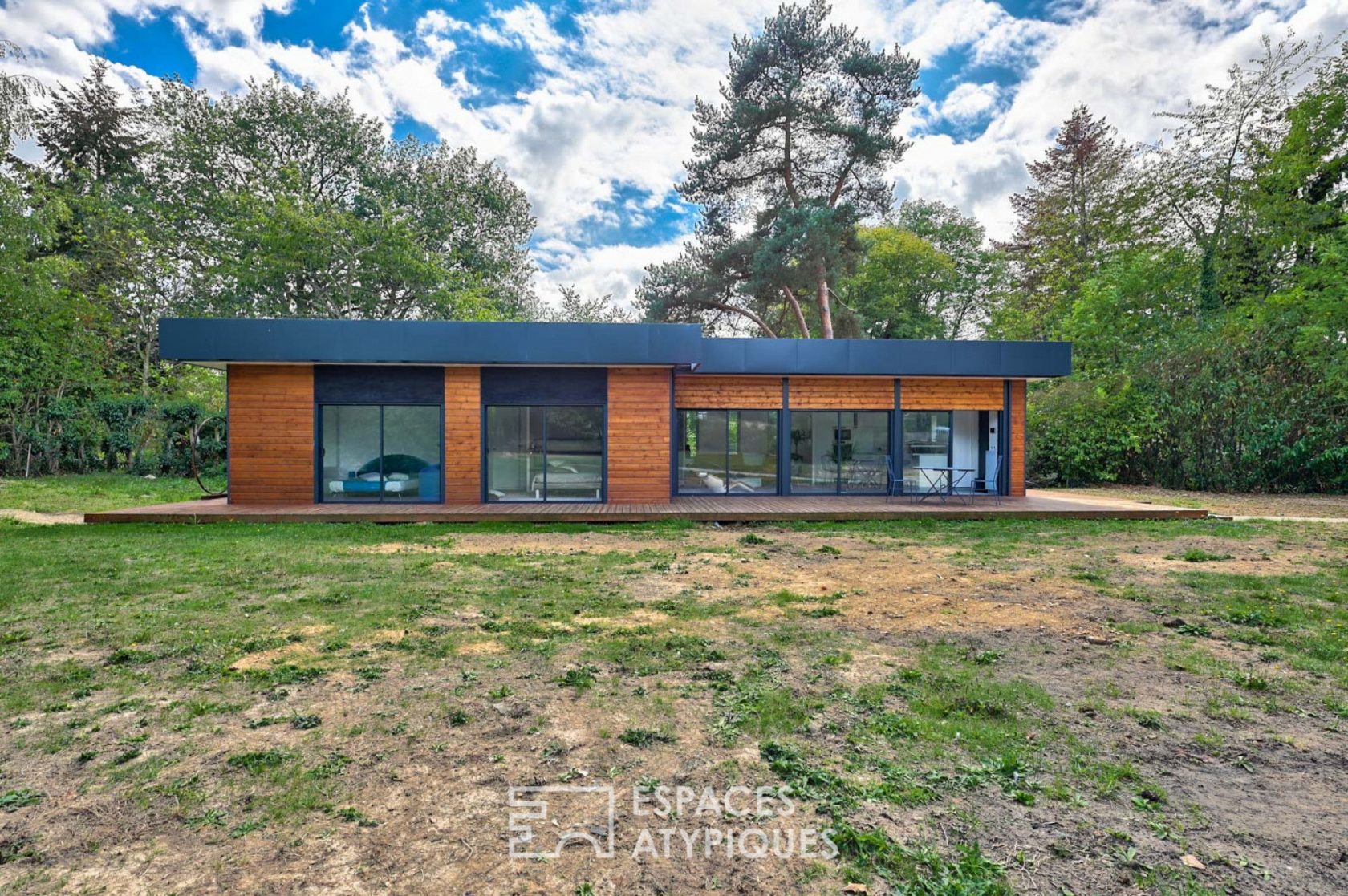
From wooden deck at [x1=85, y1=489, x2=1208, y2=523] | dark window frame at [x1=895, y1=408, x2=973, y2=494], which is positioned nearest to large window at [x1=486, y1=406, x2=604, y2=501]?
wooden deck at [x1=85, y1=489, x2=1208, y2=523]

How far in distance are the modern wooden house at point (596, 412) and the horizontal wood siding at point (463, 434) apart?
30mm

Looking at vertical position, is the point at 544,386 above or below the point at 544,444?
above

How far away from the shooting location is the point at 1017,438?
42.0ft

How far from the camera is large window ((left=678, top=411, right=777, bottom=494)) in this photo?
490 inches

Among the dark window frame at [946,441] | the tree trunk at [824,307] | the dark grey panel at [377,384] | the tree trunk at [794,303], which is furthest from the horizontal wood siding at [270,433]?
the tree trunk at [824,307]

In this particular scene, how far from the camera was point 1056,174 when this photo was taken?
1051 inches

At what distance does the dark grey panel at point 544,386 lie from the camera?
1141 centimetres

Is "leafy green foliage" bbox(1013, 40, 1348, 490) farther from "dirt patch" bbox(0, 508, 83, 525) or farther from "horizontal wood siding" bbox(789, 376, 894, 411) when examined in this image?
"dirt patch" bbox(0, 508, 83, 525)

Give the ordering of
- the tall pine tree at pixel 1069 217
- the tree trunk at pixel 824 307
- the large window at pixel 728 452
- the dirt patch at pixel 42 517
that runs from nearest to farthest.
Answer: the dirt patch at pixel 42 517 < the large window at pixel 728 452 < the tree trunk at pixel 824 307 < the tall pine tree at pixel 1069 217

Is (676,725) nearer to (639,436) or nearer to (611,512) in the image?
(611,512)

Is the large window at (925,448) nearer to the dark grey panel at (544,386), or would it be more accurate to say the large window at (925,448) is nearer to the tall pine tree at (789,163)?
the dark grey panel at (544,386)

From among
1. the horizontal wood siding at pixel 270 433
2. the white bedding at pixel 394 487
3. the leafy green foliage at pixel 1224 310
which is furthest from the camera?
the leafy green foliage at pixel 1224 310

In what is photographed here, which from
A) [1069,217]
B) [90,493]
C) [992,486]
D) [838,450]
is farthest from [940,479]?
[1069,217]

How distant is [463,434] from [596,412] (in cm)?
236
